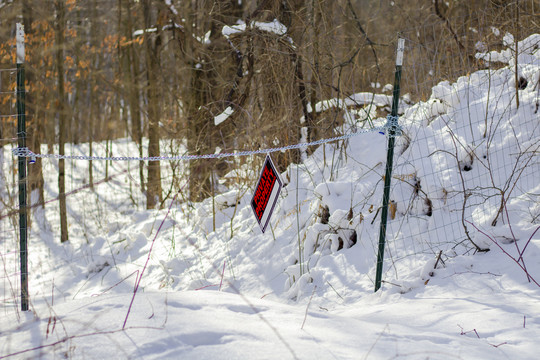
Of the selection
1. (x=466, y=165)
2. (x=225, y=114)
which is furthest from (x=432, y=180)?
(x=225, y=114)

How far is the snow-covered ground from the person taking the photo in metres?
2.58

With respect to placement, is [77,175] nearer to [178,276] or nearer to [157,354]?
[178,276]

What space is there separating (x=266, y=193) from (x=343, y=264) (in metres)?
1.52

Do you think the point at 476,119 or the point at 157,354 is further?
the point at 476,119

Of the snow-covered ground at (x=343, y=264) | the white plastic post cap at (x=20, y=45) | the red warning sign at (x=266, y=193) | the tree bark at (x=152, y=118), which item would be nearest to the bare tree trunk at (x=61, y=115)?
the snow-covered ground at (x=343, y=264)

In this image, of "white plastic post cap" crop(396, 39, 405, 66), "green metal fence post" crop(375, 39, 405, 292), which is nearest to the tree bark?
"green metal fence post" crop(375, 39, 405, 292)

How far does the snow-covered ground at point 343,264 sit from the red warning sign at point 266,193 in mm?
521

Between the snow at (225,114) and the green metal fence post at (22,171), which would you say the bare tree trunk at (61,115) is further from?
the green metal fence post at (22,171)

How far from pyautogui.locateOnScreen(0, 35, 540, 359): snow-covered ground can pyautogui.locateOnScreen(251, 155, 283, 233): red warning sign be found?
1.71 ft

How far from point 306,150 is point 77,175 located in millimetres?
8329

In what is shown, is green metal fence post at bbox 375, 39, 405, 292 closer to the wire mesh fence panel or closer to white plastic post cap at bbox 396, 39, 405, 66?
white plastic post cap at bbox 396, 39, 405, 66

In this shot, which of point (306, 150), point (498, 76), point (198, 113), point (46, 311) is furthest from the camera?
point (198, 113)

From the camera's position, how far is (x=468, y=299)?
11.6 feet

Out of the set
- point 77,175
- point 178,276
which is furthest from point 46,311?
point 77,175
